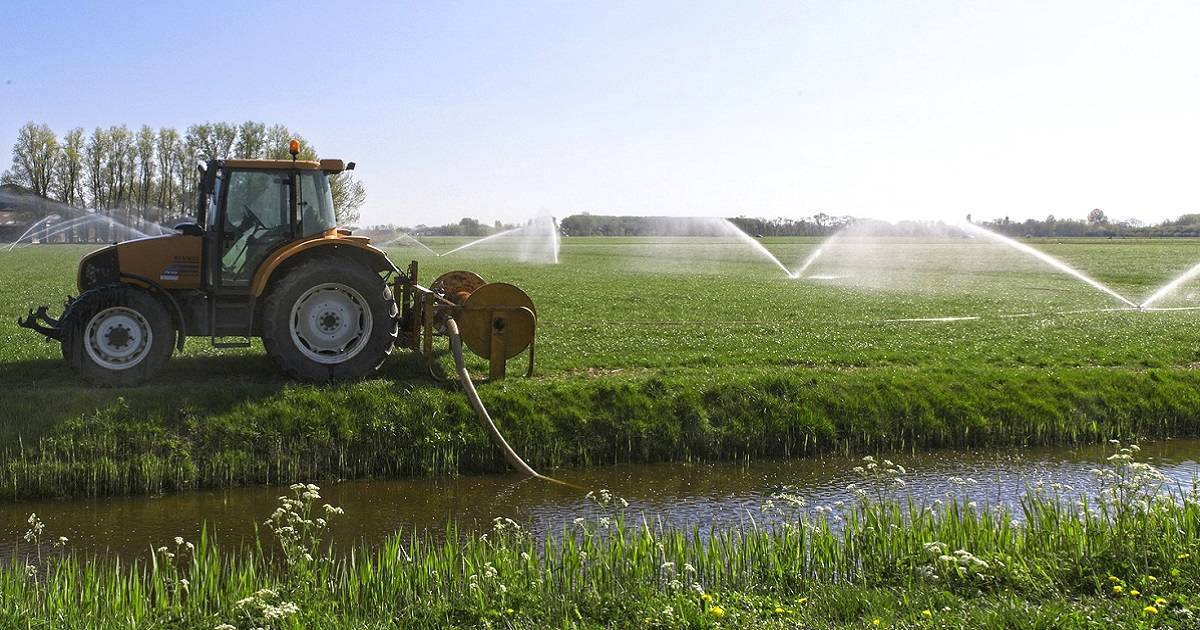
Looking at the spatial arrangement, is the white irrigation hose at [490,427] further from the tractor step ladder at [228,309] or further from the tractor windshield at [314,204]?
the tractor step ladder at [228,309]

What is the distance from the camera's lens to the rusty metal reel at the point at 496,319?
12.7 meters

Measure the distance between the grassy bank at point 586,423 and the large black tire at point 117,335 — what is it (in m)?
0.75

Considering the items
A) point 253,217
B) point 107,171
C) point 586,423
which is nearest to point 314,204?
point 253,217

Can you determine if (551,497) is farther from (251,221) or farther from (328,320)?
(251,221)

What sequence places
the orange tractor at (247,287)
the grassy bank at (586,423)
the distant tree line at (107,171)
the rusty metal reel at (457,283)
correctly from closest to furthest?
1. the grassy bank at (586,423)
2. the orange tractor at (247,287)
3. the rusty metal reel at (457,283)
4. the distant tree line at (107,171)

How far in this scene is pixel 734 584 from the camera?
6.89 metres

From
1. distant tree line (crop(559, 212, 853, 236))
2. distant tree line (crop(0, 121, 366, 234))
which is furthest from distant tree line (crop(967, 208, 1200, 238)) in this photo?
distant tree line (crop(0, 121, 366, 234))

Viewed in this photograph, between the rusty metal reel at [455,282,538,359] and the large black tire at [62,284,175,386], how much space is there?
354 cm

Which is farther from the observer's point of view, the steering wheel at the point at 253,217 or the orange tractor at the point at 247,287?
the steering wheel at the point at 253,217

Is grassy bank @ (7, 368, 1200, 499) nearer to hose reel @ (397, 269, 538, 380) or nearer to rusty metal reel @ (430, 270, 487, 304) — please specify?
hose reel @ (397, 269, 538, 380)

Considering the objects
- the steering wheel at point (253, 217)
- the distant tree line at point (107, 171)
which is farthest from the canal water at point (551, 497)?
the distant tree line at point (107, 171)

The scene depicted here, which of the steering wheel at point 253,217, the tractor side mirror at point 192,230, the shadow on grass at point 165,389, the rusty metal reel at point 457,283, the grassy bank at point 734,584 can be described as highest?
the steering wheel at point 253,217

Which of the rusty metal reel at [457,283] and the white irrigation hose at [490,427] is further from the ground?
the rusty metal reel at [457,283]

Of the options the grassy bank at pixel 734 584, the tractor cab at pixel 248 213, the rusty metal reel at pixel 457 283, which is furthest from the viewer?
the rusty metal reel at pixel 457 283
